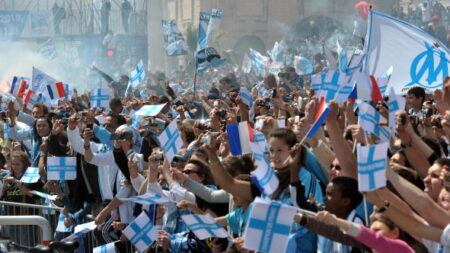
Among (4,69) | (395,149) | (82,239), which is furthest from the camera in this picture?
(4,69)

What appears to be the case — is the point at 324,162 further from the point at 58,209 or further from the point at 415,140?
the point at 58,209

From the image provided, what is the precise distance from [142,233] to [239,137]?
95cm

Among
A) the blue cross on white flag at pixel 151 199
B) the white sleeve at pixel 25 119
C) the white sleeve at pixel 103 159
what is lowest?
the white sleeve at pixel 25 119

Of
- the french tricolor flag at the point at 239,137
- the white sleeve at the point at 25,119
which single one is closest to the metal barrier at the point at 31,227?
the french tricolor flag at the point at 239,137

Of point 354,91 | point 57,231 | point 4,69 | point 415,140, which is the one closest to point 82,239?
point 57,231

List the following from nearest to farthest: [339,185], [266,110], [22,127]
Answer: [339,185], [266,110], [22,127]

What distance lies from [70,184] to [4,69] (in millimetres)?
35715

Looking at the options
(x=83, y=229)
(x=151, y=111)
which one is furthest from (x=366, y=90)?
(x=151, y=111)

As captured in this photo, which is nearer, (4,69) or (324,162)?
(324,162)

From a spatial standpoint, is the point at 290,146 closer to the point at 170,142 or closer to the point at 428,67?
the point at 170,142

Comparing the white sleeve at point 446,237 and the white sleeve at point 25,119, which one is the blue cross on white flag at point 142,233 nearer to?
the white sleeve at point 446,237

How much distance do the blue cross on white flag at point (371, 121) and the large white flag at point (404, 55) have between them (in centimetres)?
328

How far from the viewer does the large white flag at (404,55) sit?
1051cm

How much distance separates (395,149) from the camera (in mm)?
7520
